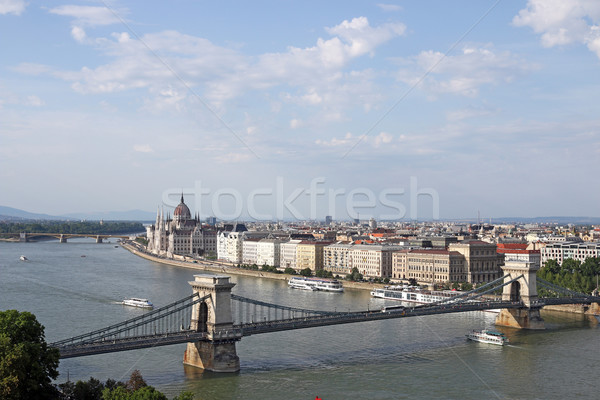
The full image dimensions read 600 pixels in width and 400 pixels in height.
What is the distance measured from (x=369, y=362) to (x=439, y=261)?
21910 millimetres

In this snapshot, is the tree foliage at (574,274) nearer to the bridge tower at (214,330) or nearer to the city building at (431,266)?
the city building at (431,266)

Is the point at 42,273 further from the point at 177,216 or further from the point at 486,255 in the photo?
the point at 177,216

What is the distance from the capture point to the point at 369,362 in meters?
18.3

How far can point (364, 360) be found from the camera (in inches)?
730

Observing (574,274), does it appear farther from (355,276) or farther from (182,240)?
(182,240)

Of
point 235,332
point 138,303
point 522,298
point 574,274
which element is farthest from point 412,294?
point 235,332

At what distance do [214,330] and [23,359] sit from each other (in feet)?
20.0

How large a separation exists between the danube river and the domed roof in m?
44.1

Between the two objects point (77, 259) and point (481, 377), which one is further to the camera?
point (77, 259)

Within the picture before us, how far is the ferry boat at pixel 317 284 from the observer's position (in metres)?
36.8

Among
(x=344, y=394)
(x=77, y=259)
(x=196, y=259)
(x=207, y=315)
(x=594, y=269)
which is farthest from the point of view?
(x=196, y=259)

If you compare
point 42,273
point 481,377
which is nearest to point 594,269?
point 481,377

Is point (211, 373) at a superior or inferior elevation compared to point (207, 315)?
inferior

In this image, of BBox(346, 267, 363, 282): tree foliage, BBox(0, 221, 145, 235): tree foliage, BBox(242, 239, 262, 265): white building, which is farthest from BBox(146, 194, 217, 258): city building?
BBox(0, 221, 145, 235): tree foliage
